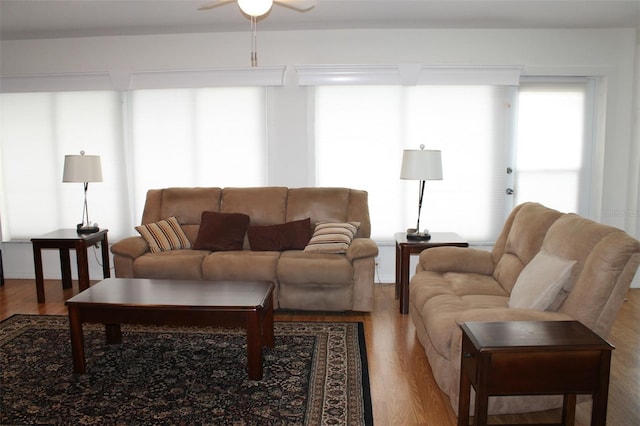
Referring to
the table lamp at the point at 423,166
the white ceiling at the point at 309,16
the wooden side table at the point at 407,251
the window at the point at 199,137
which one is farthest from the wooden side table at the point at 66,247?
the table lamp at the point at 423,166

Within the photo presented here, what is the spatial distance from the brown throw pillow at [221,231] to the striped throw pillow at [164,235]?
15cm

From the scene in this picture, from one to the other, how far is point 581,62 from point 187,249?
4215mm

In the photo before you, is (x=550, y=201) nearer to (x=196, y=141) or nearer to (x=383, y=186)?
(x=383, y=186)

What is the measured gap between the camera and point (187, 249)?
464 cm

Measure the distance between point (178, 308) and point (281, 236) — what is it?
1.70 metres

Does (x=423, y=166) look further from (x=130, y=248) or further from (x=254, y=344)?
(x=130, y=248)

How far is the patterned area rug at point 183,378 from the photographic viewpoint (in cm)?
262

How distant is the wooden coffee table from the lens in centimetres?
293

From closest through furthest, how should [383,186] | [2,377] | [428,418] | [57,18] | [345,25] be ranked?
[428,418] → [2,377] → [57,18] → [345,25] → [383,186]

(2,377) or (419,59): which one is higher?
(419,59)

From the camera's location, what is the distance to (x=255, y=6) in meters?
2.98

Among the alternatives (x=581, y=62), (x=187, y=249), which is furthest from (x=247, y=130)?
(x=581, y=62)

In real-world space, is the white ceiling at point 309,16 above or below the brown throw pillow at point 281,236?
above

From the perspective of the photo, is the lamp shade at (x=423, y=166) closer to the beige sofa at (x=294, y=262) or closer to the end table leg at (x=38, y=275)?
the beige sofa at (x=294, y=262)
